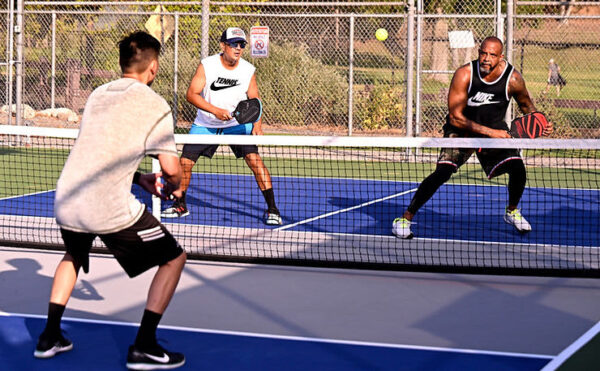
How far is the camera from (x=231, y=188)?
1259 cm

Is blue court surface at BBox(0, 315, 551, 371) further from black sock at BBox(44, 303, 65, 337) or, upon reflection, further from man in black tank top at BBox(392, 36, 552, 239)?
man in black tank top at BBox(392, 36, 552, 239)

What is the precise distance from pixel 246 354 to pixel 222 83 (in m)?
4.90

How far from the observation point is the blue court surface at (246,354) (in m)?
5.35

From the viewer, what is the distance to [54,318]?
5426 millimetres

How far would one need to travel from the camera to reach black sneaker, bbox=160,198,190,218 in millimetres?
10162

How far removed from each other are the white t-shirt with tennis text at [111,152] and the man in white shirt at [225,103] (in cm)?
449

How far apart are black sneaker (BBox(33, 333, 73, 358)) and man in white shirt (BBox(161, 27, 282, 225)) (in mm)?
4311

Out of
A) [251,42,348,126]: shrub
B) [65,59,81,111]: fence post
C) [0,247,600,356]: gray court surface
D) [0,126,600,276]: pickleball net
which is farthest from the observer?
[65,59,81,111]: fence post

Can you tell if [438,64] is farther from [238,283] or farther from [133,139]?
[133,139]

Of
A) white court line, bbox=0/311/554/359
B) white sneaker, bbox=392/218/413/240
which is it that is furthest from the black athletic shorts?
white court line, bbox=0/311/554/359

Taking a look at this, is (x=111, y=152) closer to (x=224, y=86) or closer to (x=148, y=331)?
(x=148, y=331)

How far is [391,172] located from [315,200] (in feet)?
10.8

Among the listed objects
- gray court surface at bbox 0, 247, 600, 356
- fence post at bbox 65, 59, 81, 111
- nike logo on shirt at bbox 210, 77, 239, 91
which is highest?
fence post at bbox 65, 59, 81, 111

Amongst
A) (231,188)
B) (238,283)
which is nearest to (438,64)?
(231,188)
